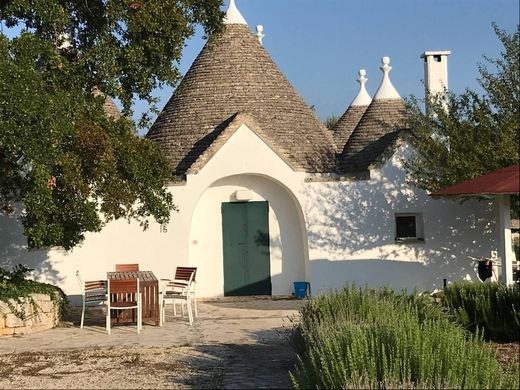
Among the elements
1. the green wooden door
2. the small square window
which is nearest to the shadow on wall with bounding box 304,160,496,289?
the small square window

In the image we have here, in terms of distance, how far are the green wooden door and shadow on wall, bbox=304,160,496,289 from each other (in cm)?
130

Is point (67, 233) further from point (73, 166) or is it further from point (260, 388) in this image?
point (260, 388)

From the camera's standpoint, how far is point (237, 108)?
18.5 metres

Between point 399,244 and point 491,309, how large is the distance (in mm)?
6851

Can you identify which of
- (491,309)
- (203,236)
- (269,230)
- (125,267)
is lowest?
(491,309)

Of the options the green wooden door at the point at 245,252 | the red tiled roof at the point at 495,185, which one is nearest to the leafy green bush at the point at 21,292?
the green wooden door at the point at 245,252

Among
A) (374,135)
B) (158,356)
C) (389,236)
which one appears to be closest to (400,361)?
(158,356)

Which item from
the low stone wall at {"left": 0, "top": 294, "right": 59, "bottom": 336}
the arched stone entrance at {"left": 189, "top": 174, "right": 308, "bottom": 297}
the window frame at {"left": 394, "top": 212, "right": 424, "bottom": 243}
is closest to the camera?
the low stone wall at {"left": 0, "top": 294, "right": 59, "bottom": 336}

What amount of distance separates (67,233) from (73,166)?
1.35 metres

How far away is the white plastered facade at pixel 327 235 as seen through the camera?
1667 cm

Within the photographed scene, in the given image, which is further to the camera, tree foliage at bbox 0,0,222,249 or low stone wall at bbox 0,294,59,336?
low stone wall at bbox 0,294,59,336

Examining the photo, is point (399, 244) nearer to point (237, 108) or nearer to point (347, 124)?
point (237, 108)

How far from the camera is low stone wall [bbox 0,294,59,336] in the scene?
1207 cm

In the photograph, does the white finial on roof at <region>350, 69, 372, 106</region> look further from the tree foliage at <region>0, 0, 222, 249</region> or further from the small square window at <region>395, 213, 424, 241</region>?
the tree foliage at <region>0, 0, 222, 249</region>
